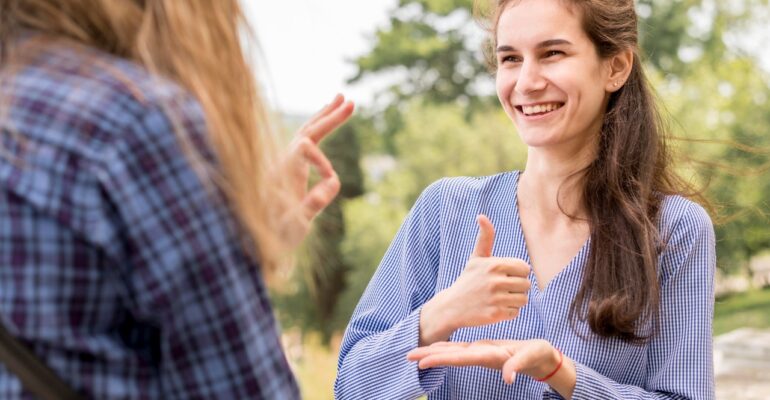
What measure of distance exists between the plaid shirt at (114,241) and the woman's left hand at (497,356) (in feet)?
1.85

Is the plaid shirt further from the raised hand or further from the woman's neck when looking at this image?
the woman's neck

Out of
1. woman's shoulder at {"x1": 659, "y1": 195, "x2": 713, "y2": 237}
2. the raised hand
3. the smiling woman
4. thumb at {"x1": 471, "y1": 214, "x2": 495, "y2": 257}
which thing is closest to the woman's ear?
the smiling woman

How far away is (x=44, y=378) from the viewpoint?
877 mm

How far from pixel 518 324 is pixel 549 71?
0.46 m

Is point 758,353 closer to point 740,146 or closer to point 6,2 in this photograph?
point 740,146

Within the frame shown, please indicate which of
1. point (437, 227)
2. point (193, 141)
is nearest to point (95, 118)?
point (193, 141)

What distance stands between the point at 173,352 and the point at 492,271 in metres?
0.68

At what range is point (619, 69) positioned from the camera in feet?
6.15

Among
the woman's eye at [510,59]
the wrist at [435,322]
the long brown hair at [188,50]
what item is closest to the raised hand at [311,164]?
the long brown hair at [188,50]

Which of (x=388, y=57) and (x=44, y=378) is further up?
(x=44, y=378)

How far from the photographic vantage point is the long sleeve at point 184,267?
2.91ft

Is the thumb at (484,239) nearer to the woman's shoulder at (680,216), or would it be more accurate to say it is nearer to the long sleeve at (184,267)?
the woman's shoulder at (680,216)

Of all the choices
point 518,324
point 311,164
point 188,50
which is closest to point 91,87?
point 188,50

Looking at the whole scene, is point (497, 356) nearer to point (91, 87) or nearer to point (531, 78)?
point (531, 78)
